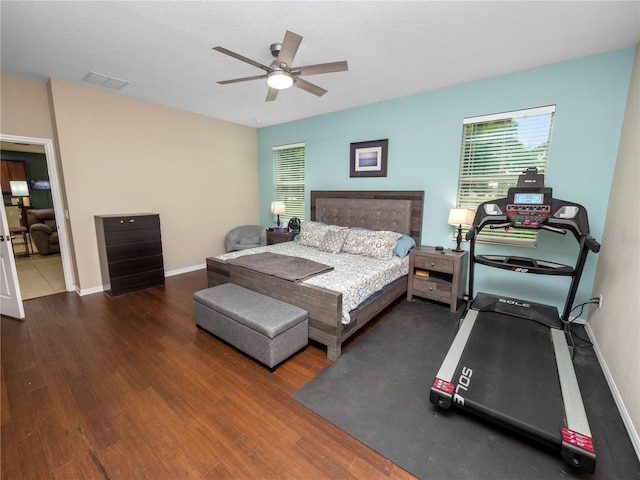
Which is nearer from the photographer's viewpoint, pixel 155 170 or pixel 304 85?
pixel 304 85

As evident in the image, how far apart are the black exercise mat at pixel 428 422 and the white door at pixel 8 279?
339 centimetres

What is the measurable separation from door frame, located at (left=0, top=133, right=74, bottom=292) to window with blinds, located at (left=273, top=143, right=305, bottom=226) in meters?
3.34

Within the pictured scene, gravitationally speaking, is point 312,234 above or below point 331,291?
above

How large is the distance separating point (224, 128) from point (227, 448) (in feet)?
16.9

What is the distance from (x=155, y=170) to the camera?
446cm

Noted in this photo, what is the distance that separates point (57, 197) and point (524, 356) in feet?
18.3

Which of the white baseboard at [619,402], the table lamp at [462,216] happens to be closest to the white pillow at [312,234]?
the table lamp at [462,216]

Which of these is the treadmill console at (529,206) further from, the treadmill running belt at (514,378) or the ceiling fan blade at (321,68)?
the ceiling fan blade at (321,68)

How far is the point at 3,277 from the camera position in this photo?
308 centimetres

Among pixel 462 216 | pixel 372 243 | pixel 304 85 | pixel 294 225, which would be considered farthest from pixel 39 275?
pixel 462 216

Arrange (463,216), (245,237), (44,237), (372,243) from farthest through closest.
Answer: (44,237) < (245,237) < (372,243) < (463,216)

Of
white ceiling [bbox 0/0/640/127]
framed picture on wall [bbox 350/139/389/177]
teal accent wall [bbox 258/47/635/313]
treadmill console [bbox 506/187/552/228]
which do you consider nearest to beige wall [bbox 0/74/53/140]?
white ceiling [bbox 0/0/640/127]

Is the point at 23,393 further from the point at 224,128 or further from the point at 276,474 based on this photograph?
the point at 224,128

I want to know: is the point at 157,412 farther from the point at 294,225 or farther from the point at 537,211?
the point at 294,225
